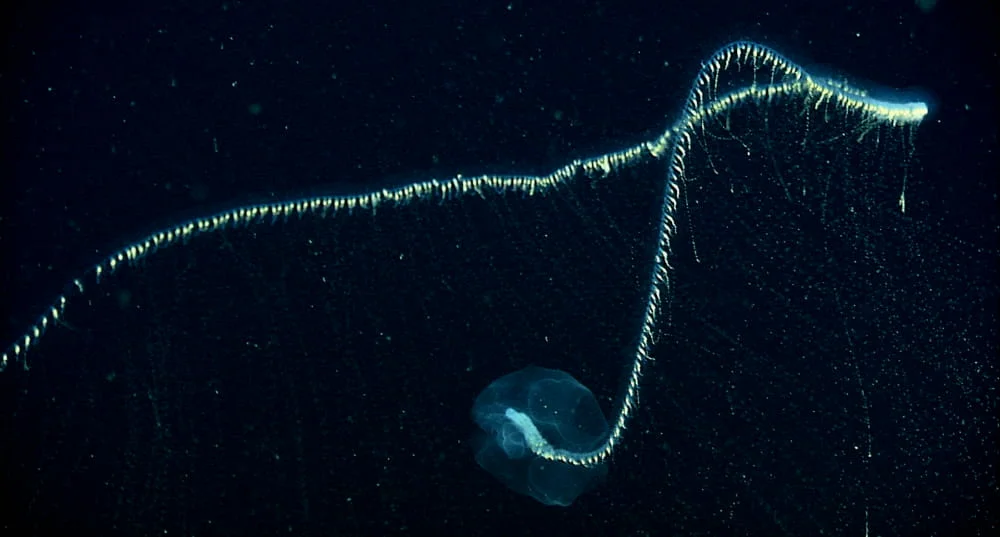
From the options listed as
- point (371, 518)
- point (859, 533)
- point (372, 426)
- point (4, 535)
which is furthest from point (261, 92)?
point (859, 533)

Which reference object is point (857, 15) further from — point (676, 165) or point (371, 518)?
point (371, 518)

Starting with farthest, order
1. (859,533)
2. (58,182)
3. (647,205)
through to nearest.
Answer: (859,533)
(647,205)
(58,182)

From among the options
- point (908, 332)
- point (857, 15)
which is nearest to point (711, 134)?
point (857, 15)

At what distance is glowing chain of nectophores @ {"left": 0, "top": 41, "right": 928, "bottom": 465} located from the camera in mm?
1808

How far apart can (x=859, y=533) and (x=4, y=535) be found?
254 cm

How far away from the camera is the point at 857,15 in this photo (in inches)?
78.8

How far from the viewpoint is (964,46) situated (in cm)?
209

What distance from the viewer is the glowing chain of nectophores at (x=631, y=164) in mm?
1808

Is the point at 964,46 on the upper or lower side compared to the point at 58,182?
upper

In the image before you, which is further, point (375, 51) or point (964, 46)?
point (964, 46)

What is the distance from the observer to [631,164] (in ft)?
6.32

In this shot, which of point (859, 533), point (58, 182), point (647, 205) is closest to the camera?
point (58, 182)

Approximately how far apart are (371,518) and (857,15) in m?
2.12

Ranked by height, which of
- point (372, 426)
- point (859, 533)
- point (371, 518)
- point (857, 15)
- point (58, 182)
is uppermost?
point (857, 15)
